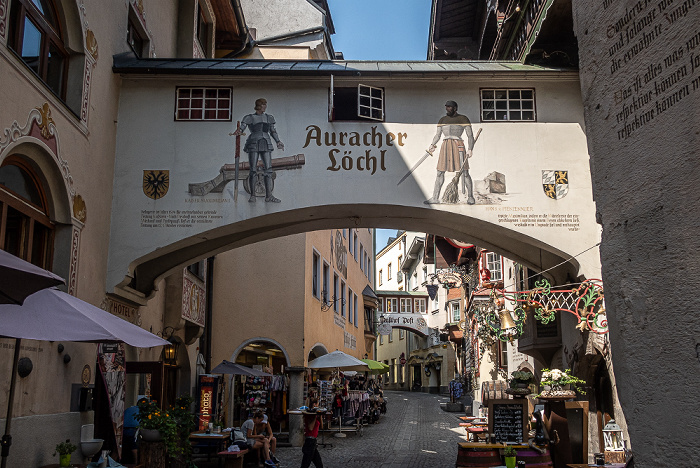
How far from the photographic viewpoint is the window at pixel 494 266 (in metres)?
25.9

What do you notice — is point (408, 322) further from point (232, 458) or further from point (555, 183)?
point (232, 458)

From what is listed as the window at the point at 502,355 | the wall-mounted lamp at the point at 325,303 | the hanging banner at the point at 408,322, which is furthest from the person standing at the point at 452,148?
the hanging banner at the point at 408,322

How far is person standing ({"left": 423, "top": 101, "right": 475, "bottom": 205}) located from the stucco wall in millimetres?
9148

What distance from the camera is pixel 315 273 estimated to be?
Result: 2395 cm

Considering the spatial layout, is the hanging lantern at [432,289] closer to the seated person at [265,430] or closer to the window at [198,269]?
the window at [198,269]

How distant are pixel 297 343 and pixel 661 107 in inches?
719

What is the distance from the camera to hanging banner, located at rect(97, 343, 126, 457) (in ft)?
37.4

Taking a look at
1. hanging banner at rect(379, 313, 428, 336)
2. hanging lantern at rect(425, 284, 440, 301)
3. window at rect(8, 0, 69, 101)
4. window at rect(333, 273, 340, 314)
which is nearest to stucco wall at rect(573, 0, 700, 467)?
window at rect(8, 0, 69, 101)

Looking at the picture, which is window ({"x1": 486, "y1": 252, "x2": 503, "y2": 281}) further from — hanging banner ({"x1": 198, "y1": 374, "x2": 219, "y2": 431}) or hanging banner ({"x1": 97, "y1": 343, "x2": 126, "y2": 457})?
hanging banner ({"x1": 97, "y1": 343, "x2": 126, "y2": 457})

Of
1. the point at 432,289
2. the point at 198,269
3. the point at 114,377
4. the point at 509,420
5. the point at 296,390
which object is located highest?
the point at 432,289

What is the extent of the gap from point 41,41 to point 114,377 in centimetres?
532

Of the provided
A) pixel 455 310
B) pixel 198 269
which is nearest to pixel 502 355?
pixel 198 269

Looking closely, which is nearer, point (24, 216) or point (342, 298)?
point (24, 216)

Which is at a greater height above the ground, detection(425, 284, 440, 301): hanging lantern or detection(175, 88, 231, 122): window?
detection(425, 284, 440, 301): hanging lantern
